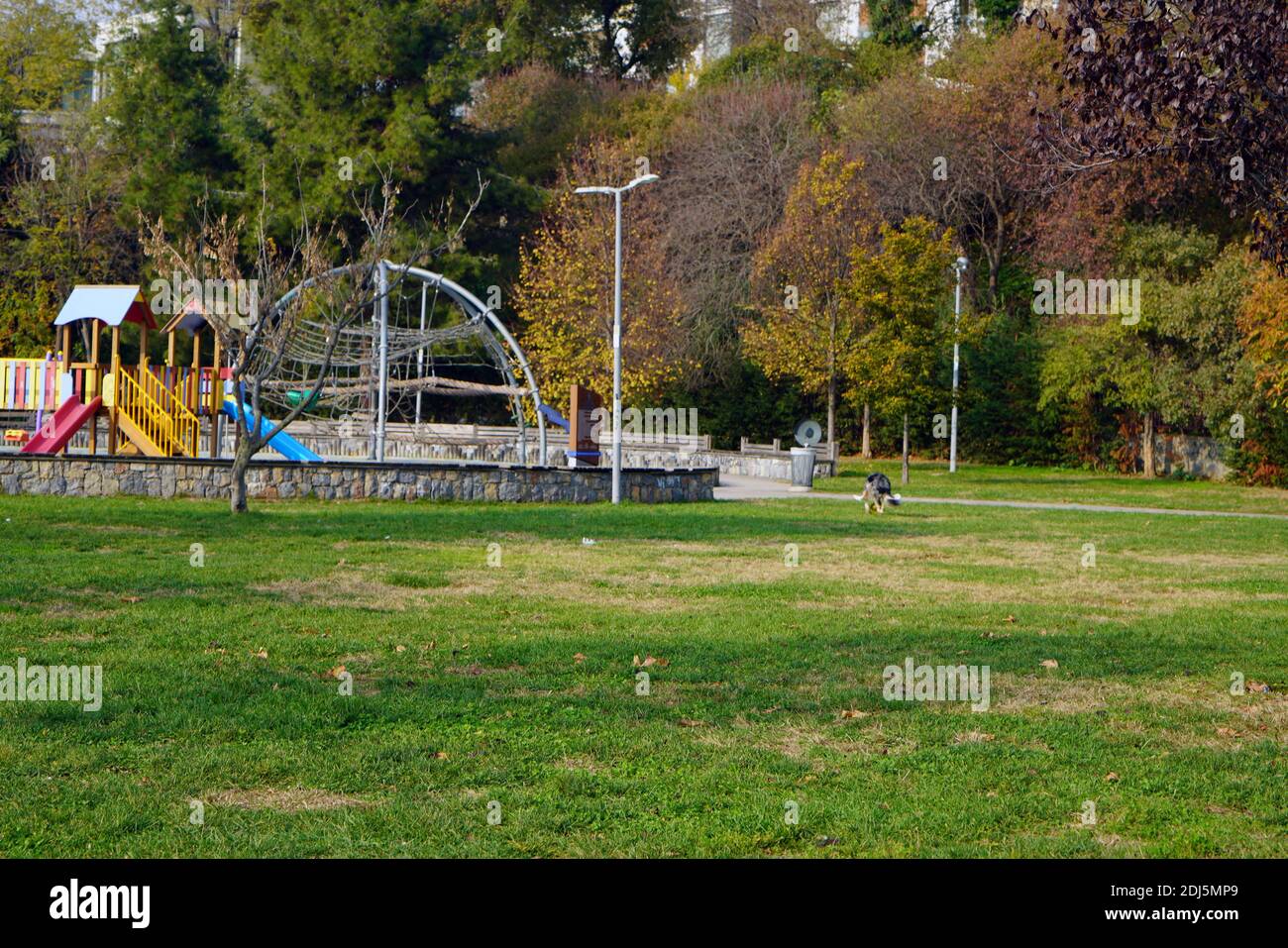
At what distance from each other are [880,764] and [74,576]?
28.1 ft

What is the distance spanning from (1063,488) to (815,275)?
10186mm

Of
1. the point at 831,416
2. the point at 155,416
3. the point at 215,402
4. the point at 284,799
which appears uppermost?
the point at 831,416

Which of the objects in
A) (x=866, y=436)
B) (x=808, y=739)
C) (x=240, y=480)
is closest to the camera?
(x=808, y=739)

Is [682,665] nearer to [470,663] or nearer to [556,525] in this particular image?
[470,663]

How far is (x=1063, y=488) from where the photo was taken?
35.0 m

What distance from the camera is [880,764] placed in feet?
23.0

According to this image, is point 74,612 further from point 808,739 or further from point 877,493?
point 877,493

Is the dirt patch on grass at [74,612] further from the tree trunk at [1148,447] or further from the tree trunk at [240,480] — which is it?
the tree trunk at [1148,447]

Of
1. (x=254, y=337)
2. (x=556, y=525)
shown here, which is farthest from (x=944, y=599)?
(x=254, y=337)

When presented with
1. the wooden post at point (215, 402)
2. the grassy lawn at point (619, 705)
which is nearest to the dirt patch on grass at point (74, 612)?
the grassy lawn at point (619, 705)

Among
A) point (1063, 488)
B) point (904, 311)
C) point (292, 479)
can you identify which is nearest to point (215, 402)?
point (292, 479)

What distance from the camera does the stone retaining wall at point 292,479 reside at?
23.7 meters

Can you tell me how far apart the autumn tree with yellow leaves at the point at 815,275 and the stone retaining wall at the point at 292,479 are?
1579cm

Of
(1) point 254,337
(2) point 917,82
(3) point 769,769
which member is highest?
(2) point 917,82
